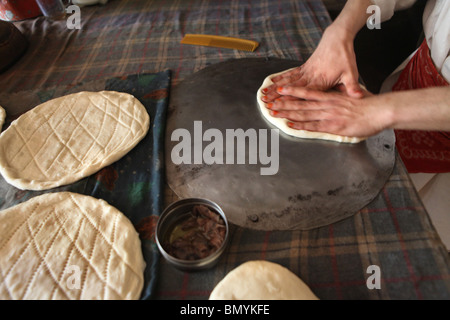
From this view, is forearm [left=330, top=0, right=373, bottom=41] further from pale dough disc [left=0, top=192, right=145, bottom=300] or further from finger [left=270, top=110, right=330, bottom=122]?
pale dough disc [left=0, top=192, right=145, bottom=300]

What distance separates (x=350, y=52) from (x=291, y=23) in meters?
0.70

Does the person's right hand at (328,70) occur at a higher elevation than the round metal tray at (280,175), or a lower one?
higher

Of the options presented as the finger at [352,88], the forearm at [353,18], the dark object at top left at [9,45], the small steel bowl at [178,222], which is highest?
the dark object at top left at [9,45]

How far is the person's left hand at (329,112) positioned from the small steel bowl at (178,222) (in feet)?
1.74

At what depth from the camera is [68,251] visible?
89 centimetres

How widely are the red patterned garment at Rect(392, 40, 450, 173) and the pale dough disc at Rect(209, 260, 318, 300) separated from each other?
3.23ft

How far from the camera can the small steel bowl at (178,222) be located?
79 centimetres

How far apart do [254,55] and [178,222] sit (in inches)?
44.5

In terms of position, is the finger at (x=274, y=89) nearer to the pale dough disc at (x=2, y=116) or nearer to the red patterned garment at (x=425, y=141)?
the red patterned garment at (x=425, y=141)

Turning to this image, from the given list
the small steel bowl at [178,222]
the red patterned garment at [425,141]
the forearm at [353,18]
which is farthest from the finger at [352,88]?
the small steel bowl at [178,222]

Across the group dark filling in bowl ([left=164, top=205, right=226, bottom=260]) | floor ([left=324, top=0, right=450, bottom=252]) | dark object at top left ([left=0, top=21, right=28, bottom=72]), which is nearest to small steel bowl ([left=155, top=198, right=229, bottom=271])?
dark filling in bowl ([left=164, top=205, right=226, bottom=260])

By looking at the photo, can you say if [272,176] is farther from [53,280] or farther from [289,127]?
[53,280]

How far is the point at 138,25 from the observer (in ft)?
6.62
